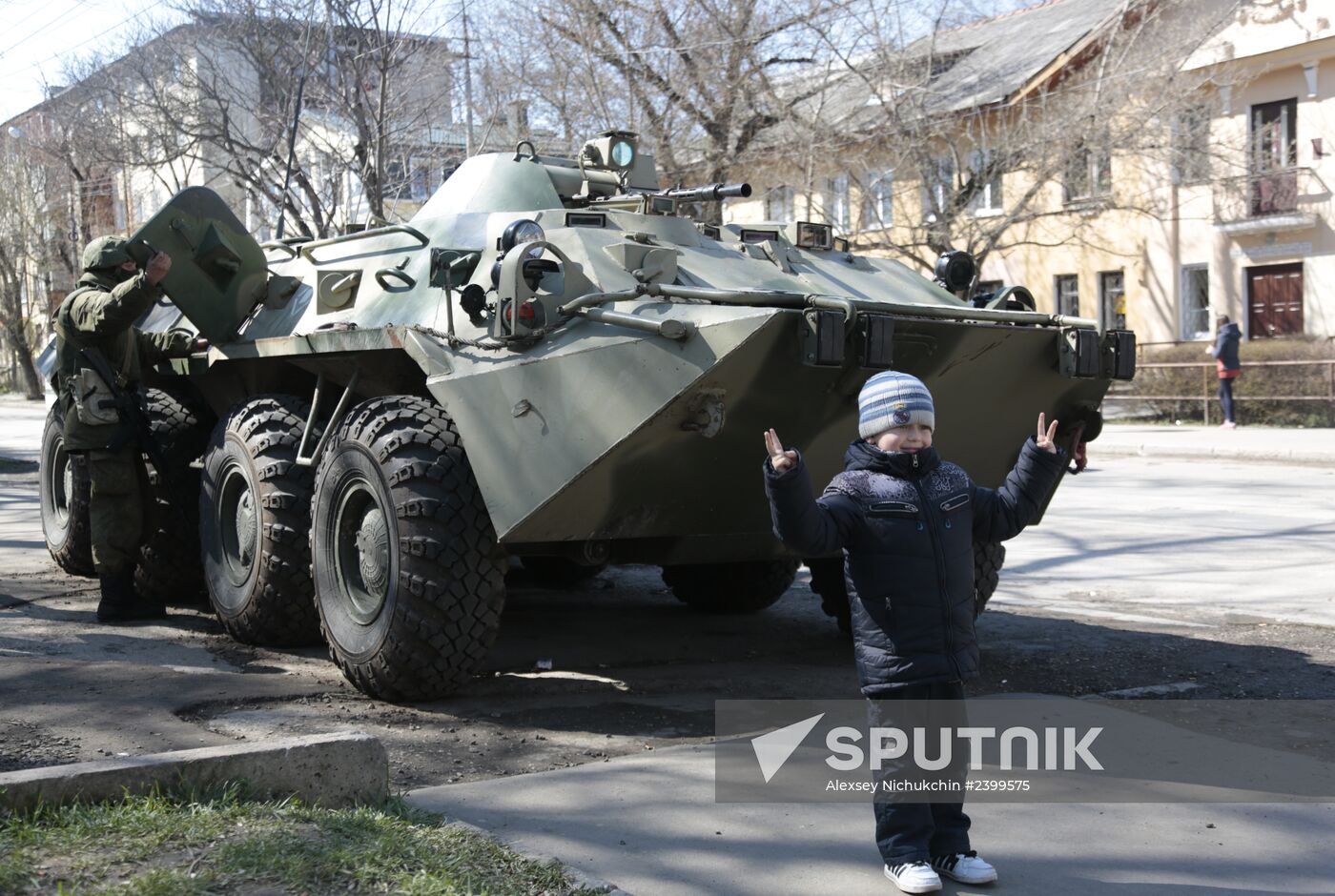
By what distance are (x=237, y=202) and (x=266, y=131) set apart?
835 centimetres

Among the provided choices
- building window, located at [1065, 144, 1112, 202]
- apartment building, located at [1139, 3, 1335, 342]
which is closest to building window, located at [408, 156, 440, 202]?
building window, located at [1065, 144, 1112, 202]

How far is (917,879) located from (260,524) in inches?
157

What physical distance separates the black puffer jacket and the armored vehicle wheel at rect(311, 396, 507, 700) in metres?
2.10

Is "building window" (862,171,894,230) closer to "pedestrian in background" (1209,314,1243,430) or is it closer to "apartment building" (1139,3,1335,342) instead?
"apartment building" (1139,3,1335,342)

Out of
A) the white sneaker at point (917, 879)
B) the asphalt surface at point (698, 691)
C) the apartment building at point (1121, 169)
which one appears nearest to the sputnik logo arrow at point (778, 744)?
the asphalt surface at point (698, 691)

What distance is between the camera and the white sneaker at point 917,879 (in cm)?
362

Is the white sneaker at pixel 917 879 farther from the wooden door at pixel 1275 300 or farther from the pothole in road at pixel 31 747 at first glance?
the wooden door at pixel 1275 300

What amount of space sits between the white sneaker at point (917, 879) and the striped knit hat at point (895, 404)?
1044 millimetres

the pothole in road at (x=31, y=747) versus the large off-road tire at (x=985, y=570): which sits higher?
the large off-road tire at (x=985, y=570)

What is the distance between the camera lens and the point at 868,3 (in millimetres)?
22031

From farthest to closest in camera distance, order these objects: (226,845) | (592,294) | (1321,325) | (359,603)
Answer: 1. (1321,325)
2. (359,603)
3. (592,294)
4. (226,845)

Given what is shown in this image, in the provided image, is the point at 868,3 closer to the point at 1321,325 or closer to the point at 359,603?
the point at 1321,325

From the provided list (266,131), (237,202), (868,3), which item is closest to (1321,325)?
(868,3)

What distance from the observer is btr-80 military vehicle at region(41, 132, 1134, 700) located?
208 inches
